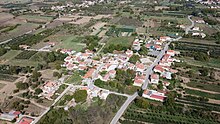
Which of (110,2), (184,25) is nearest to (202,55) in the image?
(184,25)

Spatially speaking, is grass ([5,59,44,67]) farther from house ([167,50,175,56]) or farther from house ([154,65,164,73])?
house ([167,50,175,56])

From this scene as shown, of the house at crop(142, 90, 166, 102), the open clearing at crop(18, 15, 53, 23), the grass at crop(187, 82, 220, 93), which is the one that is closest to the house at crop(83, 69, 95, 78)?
the house at crop(142, 90, 166, 102)

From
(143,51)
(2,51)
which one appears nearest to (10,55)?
(2,51)

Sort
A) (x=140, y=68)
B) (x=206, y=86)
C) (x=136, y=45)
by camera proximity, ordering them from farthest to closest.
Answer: (x=136, y=45) < (x=140, y=68) < (x=206, y=86)

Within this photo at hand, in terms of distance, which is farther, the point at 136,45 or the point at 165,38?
the point at 165,38

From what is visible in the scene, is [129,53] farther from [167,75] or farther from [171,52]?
[167,75]

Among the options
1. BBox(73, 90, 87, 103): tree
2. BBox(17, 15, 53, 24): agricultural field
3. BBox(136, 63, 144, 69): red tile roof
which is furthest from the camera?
BBox(17, 15, 53, 24): agricultural field

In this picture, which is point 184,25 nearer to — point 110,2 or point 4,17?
point 110,2

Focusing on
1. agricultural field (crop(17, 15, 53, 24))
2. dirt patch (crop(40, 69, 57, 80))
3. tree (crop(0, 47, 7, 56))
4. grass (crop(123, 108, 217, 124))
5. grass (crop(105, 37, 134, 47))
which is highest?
agricultural field (crop(17, 15, 53, 24))
